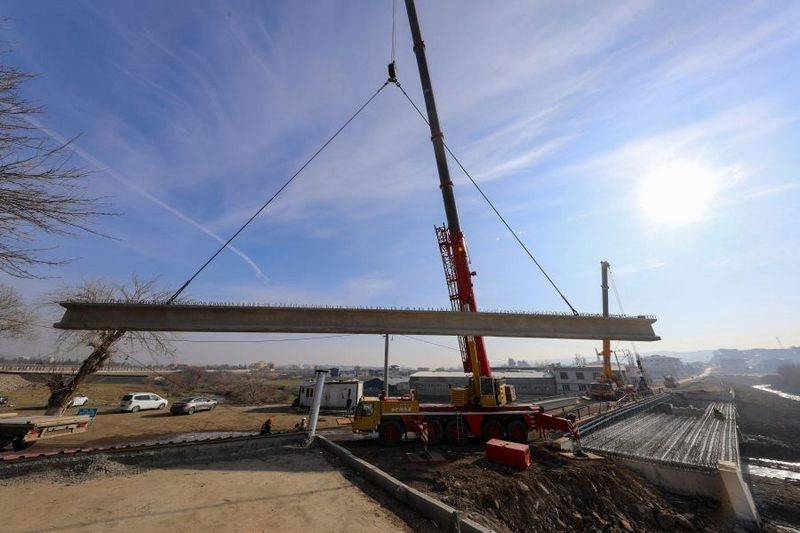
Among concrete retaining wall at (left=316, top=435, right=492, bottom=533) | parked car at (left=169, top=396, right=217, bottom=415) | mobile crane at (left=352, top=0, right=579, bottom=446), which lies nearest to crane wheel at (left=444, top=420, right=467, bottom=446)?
mobile crane at (left=352, top=0, right=579, bottom=446)

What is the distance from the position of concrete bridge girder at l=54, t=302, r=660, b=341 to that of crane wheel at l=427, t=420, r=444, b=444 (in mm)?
4873

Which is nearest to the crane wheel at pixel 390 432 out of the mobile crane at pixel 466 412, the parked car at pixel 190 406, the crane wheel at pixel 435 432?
the mobile crane at pixel 466 412

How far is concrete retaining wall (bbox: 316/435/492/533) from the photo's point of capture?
6.88 meters

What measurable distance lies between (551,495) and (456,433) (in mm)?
5440

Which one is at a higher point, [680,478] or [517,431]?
[517,431]

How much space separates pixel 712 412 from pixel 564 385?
25.7 meters

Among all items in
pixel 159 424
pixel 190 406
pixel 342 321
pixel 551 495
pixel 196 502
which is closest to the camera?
pixel 196 502

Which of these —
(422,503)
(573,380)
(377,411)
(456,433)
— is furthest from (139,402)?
(573,380)

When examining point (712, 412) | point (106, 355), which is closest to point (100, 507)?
point (106, 355)

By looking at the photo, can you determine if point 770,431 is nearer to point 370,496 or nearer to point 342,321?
point 370,496

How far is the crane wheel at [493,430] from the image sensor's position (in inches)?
618

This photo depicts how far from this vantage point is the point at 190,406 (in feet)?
87.5

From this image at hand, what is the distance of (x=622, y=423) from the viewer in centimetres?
2506

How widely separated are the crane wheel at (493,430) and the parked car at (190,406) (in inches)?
925
